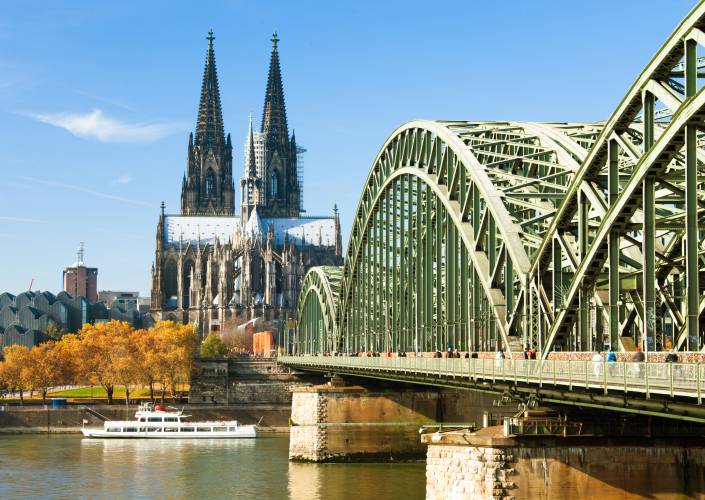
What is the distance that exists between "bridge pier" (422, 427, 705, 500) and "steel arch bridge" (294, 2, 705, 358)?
2.95 meters

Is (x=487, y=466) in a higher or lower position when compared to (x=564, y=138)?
lower

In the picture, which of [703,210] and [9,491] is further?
[9,491]

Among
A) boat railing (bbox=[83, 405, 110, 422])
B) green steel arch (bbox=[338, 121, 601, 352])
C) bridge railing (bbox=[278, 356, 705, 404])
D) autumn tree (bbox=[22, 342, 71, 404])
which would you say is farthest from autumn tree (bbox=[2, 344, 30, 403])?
bridge railing (bbox=[278, 356, 705, 404])

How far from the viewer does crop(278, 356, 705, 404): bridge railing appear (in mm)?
29172

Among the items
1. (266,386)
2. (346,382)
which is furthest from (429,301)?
(266,386)

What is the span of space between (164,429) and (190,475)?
39722 millimetres

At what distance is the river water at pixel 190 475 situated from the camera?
66.6 metres

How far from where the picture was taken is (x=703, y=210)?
128ft

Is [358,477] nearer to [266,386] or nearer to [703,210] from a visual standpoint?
[703,210]

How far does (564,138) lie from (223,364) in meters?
100

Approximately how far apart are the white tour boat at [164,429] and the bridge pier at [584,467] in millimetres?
77171

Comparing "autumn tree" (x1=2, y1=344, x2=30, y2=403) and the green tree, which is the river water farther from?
the green tree

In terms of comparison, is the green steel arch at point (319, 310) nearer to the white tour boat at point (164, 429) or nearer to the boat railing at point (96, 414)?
the white tour boat at point (164, 429)

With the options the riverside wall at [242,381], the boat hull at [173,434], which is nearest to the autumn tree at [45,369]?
the riverside wall at [242,381]
